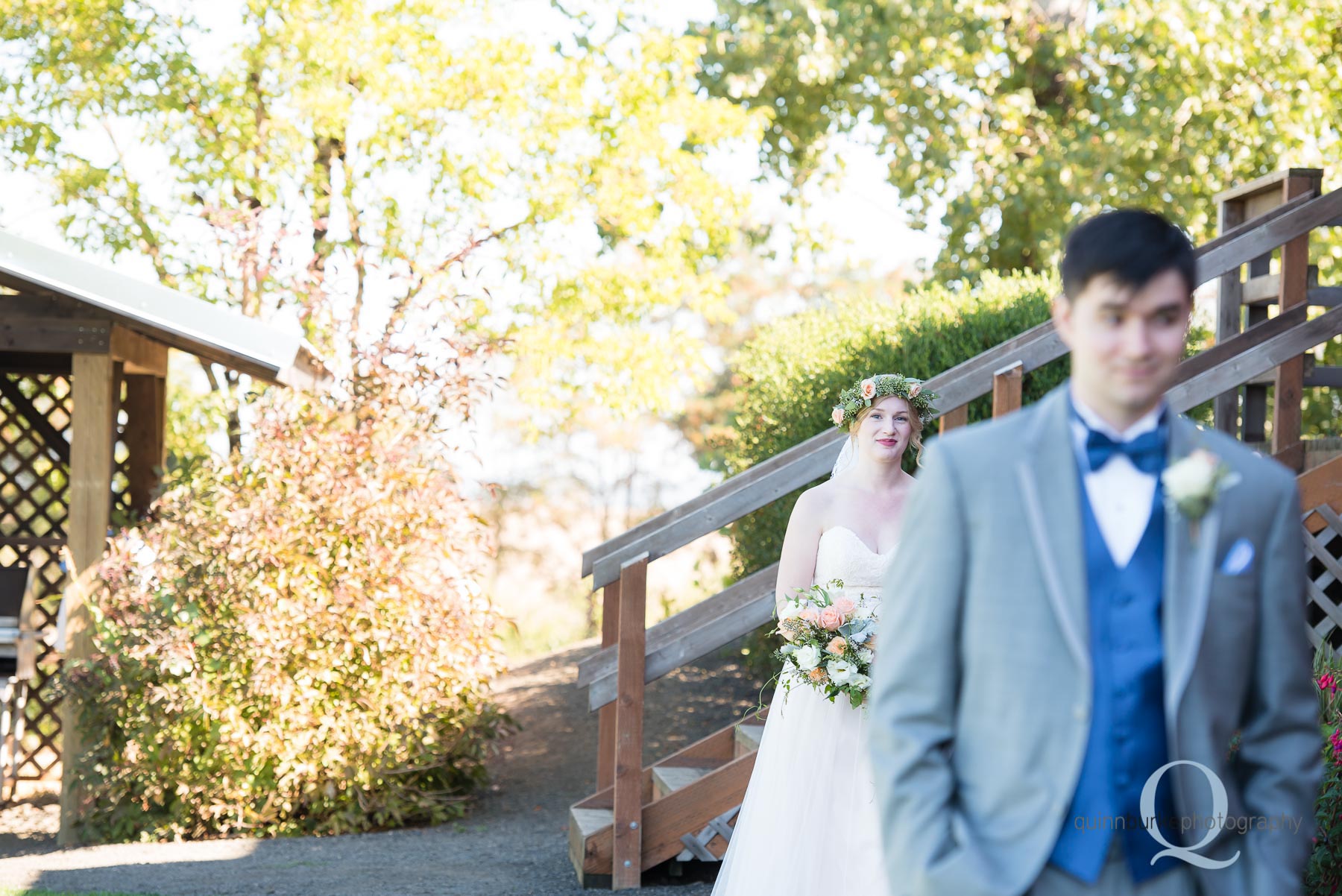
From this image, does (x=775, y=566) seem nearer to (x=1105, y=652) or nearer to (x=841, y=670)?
(x=841, y=670)

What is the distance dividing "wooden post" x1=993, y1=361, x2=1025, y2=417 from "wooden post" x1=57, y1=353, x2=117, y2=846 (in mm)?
5661

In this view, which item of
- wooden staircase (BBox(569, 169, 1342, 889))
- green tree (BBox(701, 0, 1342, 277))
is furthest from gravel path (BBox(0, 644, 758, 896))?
green tree (BBox(701, 0, 1342, 277))

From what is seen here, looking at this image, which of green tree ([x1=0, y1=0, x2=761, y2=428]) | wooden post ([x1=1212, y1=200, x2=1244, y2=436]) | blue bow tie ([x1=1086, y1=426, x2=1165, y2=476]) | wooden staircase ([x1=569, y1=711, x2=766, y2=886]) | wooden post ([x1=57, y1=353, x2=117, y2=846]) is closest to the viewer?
blue bow tie ([x1=1086, y1=426, x2=1165, y2=476])

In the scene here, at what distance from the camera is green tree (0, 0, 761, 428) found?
431 inches

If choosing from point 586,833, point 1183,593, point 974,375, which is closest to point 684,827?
point 586,833

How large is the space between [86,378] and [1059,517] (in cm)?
762

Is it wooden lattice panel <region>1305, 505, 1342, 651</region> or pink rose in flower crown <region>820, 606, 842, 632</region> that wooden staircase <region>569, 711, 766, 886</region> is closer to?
pink rose in flower crown <region>820, 606, 842, 632</region>

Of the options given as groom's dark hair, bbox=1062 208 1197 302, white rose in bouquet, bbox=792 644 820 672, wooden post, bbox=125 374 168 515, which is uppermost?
wooden post, bbox=125 374 168 515

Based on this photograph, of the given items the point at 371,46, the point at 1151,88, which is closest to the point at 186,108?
the point at 371,46

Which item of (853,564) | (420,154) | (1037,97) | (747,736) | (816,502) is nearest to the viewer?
(853,564)

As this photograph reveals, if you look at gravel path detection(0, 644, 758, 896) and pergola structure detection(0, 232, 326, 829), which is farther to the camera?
pergola structure detection(0, 232, 326, 829)

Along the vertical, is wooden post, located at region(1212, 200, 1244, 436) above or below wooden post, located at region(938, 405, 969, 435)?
above

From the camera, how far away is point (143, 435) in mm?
9734

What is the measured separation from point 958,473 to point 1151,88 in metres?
11.6
